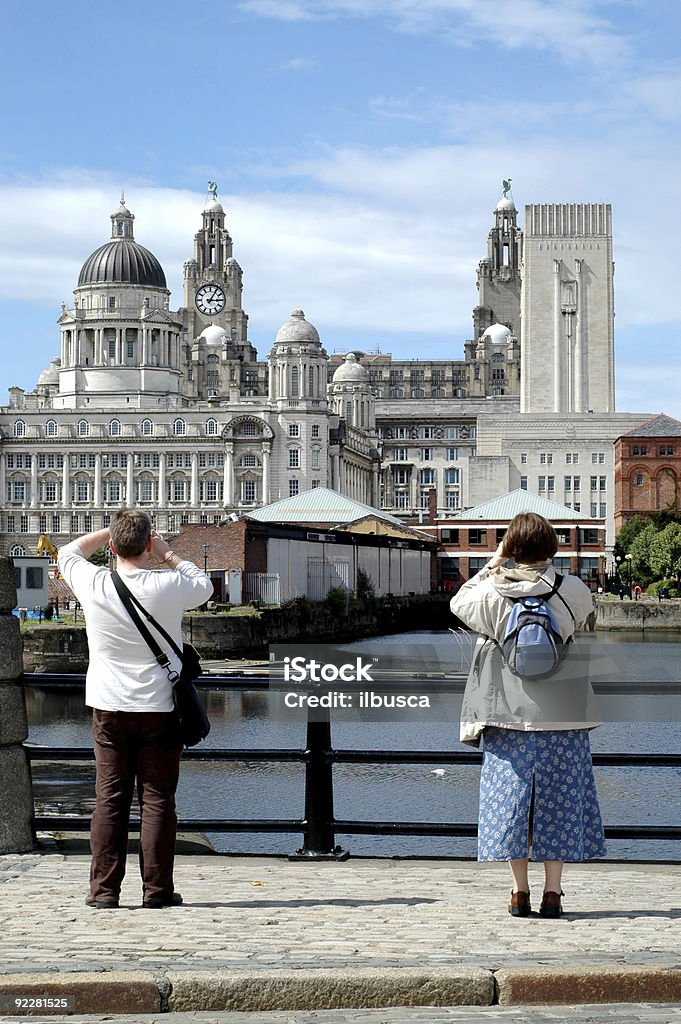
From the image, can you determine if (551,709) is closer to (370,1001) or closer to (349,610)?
(370,1001)

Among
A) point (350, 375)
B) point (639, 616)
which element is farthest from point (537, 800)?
point (350, 375)

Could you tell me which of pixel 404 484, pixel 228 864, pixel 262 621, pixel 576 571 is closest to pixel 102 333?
pixel 404 484

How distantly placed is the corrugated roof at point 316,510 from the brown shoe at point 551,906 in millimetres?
95467

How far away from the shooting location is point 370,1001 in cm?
654

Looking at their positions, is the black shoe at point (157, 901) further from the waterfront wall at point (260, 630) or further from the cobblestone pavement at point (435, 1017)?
the waterfront wall at point (260, 630)

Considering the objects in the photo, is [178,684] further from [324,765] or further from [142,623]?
[324,765]

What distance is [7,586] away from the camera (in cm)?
901

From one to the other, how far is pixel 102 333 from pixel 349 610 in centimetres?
8524

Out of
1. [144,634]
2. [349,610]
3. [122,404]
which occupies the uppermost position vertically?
[122,404]

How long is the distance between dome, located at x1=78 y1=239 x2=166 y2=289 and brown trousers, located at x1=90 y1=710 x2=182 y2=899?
158 m

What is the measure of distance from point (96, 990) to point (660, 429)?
134761 millimetres

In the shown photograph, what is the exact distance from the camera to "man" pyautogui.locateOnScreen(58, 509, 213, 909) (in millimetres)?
7730

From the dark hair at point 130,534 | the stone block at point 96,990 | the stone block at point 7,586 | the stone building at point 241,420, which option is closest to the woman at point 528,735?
the dark hair at point 130,534

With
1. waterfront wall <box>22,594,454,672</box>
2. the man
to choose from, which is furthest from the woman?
waterfront wall <box>22,594,454,672</box>
